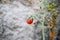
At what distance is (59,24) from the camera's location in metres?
1.88

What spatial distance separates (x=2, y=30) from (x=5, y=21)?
105 millimetres

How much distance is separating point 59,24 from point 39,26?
206mm

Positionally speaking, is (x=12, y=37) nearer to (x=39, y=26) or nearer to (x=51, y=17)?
(x=39, y=26)

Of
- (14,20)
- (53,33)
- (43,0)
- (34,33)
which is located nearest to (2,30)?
(14,20)

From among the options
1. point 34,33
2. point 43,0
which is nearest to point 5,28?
point 34,33

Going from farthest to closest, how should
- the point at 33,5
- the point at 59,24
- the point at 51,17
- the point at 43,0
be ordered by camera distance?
1. the point at 33,5
2. the point at 59,24
3. the point at 51,17
4. the point at 43,0

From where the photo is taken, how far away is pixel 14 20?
2035 millimetres

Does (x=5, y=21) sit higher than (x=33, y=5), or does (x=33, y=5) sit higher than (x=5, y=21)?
(x=33, y=5)

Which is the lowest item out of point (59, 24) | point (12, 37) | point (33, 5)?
point (12, 37)

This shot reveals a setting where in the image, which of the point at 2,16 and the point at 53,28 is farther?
the point at 2,16

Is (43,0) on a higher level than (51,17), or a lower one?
higher

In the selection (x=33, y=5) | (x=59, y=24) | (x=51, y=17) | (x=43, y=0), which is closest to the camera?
(x=43, y=0)

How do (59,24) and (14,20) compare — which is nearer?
(59,24)

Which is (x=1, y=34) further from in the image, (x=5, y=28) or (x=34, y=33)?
(x=34, y=33)
